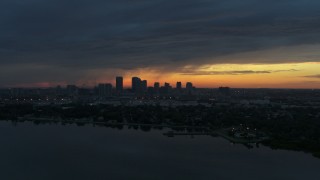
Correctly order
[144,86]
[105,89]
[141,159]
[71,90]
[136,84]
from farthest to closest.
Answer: [71,90], [144,86], [136,84], [105,89], [141,159]

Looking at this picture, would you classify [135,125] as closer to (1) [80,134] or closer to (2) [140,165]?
(1) [80,134]

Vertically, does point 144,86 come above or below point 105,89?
above

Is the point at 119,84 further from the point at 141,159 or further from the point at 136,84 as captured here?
the point at 141,159

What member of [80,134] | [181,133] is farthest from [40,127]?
[181,133]

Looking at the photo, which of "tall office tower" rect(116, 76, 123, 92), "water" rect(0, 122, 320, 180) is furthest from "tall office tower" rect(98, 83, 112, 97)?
"water" rect(0, 122, 320, 180)

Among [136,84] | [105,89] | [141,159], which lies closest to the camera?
[141,159]

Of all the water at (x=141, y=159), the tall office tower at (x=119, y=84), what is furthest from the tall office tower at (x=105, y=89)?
the water at (x=141, y=159)

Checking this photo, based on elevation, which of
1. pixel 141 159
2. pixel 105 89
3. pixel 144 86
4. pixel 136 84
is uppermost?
pixel 136 84

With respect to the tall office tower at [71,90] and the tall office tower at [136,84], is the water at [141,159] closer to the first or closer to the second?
the tall office tower at [136,84]

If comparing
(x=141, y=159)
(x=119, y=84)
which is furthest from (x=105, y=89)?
(x=141, y=159)
